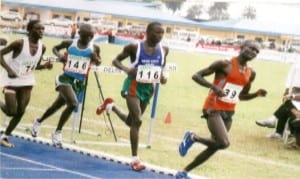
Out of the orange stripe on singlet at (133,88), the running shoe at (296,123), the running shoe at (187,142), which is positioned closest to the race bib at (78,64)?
the orange stripe on singlet at (133,88)

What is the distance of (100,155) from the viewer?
7266 millimetres

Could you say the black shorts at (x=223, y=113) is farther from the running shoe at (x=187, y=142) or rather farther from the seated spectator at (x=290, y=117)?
the seated spectator at (x=290, y=117)

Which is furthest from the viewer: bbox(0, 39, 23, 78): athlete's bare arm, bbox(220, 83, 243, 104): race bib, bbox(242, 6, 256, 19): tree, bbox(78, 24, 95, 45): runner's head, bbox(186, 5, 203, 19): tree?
bbox(186, 5, 203, 19): tree

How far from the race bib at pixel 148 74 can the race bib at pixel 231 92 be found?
1.02 meters

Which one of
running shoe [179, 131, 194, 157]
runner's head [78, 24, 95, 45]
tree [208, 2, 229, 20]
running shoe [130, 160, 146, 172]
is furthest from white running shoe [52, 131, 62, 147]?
tree [208, 2, 229, 20]

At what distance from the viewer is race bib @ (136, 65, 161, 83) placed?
21.8 feet

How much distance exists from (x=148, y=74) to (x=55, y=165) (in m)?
1.45

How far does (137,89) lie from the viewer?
676 centimetres

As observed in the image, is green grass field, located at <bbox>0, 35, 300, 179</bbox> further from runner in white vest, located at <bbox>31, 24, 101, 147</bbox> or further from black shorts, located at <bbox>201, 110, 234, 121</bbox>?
black shorts, located at <bbox>201, 110, 234, 121</bbox>

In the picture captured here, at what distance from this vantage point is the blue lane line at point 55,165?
6062 mm

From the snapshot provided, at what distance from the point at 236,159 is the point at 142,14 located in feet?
33.3

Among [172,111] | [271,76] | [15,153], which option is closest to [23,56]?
[15,153]

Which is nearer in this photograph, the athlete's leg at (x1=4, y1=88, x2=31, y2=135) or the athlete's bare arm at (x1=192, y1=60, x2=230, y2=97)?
the athlete's bare arm at (x1=192, y1=60, x2=230, y2=97)

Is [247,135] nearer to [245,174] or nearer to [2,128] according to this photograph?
[245,174]
